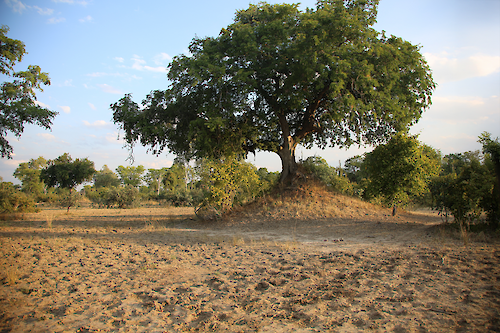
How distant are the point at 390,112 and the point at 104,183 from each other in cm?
6313

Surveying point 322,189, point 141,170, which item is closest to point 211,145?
point 322,189

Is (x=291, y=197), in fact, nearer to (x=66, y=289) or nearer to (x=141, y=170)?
(x=66, y=289)

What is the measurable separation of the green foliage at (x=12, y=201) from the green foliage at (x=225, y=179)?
36.2 feet

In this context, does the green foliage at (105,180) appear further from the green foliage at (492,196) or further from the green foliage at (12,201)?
the green foliage at (492,196)

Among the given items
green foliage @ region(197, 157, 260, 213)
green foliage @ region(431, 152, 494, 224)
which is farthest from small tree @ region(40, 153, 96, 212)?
green foliage @ region(431, 152, 494, 224)

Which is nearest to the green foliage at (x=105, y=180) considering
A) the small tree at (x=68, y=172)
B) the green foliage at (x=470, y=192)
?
the small tree at (x=68, y=172)

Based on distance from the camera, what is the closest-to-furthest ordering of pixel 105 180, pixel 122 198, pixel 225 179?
pixel 225 179
pixel 122 198
pixel 105 180

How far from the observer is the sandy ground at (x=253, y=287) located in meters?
3.12

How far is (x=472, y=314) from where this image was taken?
311 centimetres

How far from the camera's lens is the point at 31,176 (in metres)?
41.5

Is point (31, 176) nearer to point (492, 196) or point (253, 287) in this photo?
point (253, 287)

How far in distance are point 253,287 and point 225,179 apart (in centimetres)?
874

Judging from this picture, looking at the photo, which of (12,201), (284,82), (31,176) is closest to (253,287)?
(284,82)

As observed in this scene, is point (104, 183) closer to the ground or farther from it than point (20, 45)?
closer to the ground
